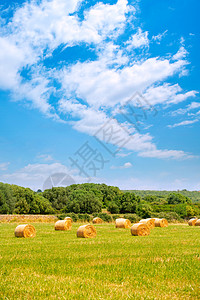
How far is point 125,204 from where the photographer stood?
8150 cm

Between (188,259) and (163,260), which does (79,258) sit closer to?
(163,260)

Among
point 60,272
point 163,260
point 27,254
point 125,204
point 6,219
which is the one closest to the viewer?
point 60,272

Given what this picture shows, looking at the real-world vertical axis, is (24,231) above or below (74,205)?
below

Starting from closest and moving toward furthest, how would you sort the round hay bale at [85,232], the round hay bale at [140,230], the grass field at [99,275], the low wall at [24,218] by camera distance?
the grass field at [99,275] → the round hay bale at [85,232] → the round hay bale at [140,230] → the low wall at [24,218]

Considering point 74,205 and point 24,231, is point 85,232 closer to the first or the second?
point 24,231

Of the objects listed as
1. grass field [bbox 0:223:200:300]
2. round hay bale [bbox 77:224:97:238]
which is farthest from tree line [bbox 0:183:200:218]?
grass field [bbox 0:223:200:300]

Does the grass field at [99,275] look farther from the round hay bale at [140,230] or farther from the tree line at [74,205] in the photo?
the tree line at [74,205]

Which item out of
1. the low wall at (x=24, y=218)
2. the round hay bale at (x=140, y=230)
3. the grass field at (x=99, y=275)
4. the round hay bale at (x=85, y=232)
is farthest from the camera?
the low wall at (x=24, y=218)

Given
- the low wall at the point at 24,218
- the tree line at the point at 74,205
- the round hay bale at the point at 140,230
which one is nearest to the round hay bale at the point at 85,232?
the round hay bale at the point at 140,230

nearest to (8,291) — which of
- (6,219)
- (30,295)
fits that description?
(30,295)

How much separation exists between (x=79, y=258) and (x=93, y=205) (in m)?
65.9

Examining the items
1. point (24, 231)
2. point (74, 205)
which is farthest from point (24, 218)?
point (74, 205)

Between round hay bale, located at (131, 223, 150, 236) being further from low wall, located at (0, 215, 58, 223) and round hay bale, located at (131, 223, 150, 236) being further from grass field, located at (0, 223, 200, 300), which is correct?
low wall, located at (0, 215, 58, 223)

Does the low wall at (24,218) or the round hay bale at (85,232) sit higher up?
the low wall at (24,218)
